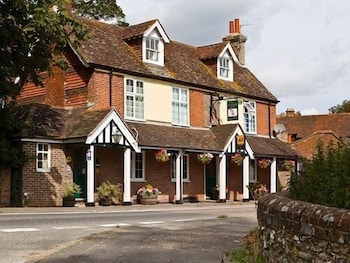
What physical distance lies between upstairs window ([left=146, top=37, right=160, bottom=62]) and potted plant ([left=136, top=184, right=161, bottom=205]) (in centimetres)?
720

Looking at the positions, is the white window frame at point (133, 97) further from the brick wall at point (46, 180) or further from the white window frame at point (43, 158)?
the white window frame at point (43, 158)

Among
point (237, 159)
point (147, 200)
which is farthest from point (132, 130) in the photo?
point (237, 159)

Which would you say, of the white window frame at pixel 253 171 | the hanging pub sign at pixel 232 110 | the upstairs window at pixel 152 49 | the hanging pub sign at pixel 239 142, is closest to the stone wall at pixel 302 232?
the upstairs window at pixel 152 49

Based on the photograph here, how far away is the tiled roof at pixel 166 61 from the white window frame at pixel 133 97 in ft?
1.90

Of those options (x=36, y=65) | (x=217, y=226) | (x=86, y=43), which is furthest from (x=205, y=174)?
(x=217, y=226)

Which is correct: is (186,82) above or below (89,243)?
above

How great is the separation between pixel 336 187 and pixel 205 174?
91.6 feet

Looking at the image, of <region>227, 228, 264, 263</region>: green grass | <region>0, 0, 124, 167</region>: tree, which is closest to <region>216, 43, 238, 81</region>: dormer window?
<region>0, 0, 124, 167</region>: tree

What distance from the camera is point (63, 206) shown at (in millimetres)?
26906

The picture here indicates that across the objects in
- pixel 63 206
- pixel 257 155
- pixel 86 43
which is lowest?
pixel 63 206

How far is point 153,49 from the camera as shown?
3341cm

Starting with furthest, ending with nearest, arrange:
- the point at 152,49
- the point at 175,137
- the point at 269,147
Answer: the point at 269,147
the point at 152,49
the point at 175,137

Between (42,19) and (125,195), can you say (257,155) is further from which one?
(42,19)

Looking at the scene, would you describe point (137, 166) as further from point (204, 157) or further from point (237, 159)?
point (237, 159)
